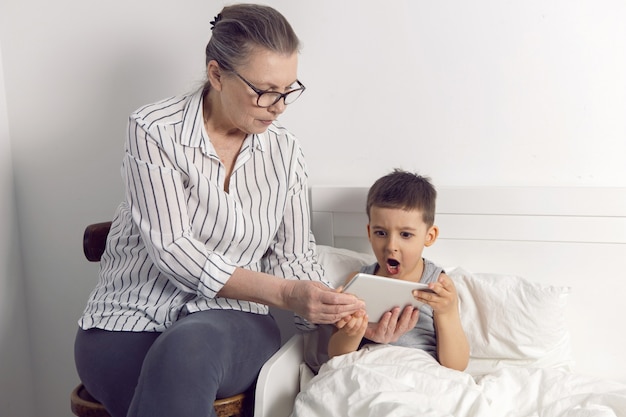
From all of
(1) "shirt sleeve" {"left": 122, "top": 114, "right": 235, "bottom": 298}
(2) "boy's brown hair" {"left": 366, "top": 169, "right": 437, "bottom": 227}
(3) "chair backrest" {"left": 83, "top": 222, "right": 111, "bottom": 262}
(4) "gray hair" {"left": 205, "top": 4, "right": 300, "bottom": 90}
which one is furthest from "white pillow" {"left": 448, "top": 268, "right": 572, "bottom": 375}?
(3) "chair backrest" {"left": 83, "top": 222, "right": 111, "bottom": 262}

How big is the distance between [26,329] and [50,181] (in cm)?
49

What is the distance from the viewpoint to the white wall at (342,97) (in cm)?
165

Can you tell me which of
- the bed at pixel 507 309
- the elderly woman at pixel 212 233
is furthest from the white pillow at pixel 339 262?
the elderly woman at pixel 212 233

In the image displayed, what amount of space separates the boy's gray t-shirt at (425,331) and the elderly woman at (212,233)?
0.72ft

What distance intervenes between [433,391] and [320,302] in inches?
10.6

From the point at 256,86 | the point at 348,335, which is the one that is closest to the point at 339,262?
the point at 348,335

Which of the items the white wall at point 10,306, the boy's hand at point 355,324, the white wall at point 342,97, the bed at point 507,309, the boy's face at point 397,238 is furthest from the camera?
the white wall at point 10,306

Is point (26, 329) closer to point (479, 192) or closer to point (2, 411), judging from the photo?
point (2, 411)

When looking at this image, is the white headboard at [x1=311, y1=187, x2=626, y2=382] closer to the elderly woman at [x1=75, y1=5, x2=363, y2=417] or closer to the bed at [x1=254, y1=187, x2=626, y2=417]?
the bed at [x1=254, y1=187, x2=626, y2=417]

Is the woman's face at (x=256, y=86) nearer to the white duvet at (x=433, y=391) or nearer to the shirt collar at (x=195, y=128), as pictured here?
the shirt collar at (x=195, y=128)

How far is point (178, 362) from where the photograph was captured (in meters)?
1.24

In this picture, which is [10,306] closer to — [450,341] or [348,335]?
[348,335]

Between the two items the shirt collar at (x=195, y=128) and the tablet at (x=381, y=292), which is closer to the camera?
the tablet at (x=381, y=292)

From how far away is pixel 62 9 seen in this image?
6.57 ft
